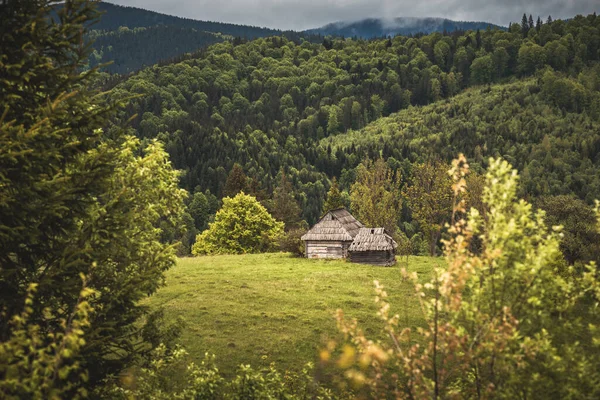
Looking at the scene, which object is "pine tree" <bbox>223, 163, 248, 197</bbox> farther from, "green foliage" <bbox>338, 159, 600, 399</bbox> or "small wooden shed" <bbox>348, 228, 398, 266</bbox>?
"green foliage" <bbox>338, 159, 600, 399</bbox>

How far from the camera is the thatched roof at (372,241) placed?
4828cm

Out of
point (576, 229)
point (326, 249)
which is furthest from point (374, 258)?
point (576, 229)

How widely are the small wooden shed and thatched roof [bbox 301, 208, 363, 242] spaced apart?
201 centimetres

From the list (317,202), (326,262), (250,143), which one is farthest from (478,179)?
(250,143)

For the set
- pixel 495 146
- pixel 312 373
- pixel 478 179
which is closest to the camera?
pixel 312 373

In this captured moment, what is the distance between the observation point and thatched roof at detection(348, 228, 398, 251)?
158 ft

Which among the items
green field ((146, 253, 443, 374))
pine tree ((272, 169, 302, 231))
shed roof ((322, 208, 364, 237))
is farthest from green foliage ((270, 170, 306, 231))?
green field ((146, 253, 443, 374))

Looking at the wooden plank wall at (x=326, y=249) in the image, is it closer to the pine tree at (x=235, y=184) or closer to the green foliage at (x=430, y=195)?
the green foliage at (x=430, y=195)

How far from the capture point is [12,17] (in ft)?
36.1

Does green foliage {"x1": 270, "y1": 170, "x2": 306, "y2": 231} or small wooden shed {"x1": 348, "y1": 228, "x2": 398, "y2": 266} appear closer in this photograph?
small wooden shed {"x1": 348, "y1": 228, "x2": 398, "y2": 266}

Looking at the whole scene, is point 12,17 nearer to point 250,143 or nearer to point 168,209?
point 168,209

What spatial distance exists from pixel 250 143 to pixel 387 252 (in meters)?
122

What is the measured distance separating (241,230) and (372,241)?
865 inches

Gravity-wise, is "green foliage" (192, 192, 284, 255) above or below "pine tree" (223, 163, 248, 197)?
below
